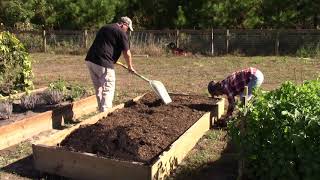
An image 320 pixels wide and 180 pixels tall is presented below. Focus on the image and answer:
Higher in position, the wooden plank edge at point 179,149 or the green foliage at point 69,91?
the green foliage at point 69,91

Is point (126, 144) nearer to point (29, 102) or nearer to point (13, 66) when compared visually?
point (29, 102)

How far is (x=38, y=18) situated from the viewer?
1025 inches

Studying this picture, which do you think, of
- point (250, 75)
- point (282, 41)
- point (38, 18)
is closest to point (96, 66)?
point (250, 75)

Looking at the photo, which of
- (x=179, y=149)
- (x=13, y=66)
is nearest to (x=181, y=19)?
(x=13, y=66)

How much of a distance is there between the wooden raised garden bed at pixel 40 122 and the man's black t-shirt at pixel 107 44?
3.38ft

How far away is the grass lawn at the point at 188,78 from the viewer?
6344 mm

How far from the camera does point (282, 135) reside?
480 centimetres

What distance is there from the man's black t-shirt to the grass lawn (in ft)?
6.24

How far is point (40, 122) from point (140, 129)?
6.42ft

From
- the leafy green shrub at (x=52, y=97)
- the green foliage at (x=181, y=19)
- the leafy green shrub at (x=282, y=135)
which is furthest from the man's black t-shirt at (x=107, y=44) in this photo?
the green foliage at (x=181, y=19)

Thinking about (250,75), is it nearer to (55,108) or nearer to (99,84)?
(99,84)

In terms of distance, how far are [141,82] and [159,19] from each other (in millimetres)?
13163

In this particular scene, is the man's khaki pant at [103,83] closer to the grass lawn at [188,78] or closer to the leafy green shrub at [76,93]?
the leafy green shrub at [76,93]

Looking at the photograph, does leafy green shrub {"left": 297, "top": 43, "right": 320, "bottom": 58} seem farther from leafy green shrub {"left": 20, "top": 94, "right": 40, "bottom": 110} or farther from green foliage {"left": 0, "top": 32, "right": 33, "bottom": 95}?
leafy green shrub {"left": 20, "top": 94, "right": 40, "bottom": 110}
